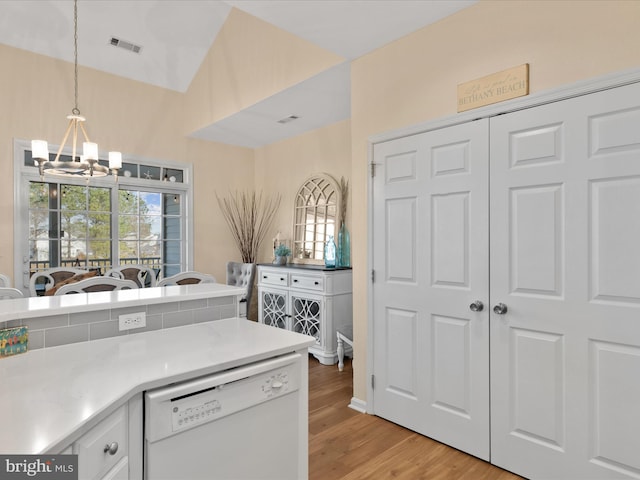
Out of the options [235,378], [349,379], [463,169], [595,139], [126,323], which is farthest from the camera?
[349,379]

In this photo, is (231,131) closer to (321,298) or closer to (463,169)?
(321,298)

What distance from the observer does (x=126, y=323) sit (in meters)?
1.70

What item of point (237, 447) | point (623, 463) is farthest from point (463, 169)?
point (237, 447)

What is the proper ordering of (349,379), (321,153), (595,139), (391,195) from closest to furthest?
(595,139) → (391,195) → (349,379) → (321,153)

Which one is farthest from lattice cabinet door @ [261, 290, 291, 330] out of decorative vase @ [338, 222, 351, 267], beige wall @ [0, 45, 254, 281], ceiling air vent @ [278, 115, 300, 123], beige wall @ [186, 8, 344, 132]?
beige wall @ [186, 8, 344, 132]

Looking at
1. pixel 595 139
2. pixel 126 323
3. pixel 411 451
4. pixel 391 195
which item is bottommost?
pixel 411 451

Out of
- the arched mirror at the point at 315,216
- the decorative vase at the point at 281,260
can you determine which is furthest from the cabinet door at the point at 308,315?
the arched mirror at the point at 315,216

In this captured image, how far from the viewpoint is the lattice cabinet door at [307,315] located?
12.8 ft

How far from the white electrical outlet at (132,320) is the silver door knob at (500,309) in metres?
1.82

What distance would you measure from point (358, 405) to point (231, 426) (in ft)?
5.62

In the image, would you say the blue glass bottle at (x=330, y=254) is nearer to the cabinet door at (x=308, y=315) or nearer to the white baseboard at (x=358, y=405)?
the cabinet door at (x=308, y=315)

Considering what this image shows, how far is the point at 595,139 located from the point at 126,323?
7.59 feet

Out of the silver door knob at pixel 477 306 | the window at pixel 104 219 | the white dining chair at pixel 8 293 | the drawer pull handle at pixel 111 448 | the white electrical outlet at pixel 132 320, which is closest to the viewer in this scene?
the drawer pull handle at pixel 111 448

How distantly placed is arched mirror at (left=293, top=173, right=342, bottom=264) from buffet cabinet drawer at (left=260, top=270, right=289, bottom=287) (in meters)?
0.52
